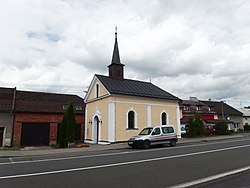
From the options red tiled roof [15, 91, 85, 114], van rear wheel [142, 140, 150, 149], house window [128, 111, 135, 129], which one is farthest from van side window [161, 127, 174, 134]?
red tiled roof [15, 91, 85, 114]

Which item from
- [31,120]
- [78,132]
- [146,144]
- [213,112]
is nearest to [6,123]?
[31,120]

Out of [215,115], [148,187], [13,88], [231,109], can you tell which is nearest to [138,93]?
[13,88]

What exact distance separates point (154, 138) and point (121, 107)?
18.9ft

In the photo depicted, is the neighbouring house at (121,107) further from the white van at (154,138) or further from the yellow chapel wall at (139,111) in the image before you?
the white van at (154,138)

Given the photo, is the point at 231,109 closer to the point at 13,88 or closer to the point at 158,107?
the point at 158,107

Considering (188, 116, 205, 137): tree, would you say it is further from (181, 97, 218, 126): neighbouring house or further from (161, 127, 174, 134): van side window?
(181, 97, 218, 126): neighbouring house

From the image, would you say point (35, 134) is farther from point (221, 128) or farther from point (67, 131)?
point (221, 128)

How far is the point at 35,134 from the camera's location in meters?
26.0

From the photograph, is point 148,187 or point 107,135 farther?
point 107,135

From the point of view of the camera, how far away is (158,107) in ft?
84.8

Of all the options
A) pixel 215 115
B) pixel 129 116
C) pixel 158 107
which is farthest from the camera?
pixel 215 115

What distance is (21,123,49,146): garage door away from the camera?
2539cm

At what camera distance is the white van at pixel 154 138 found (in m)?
18.1

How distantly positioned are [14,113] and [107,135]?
34.5ft
